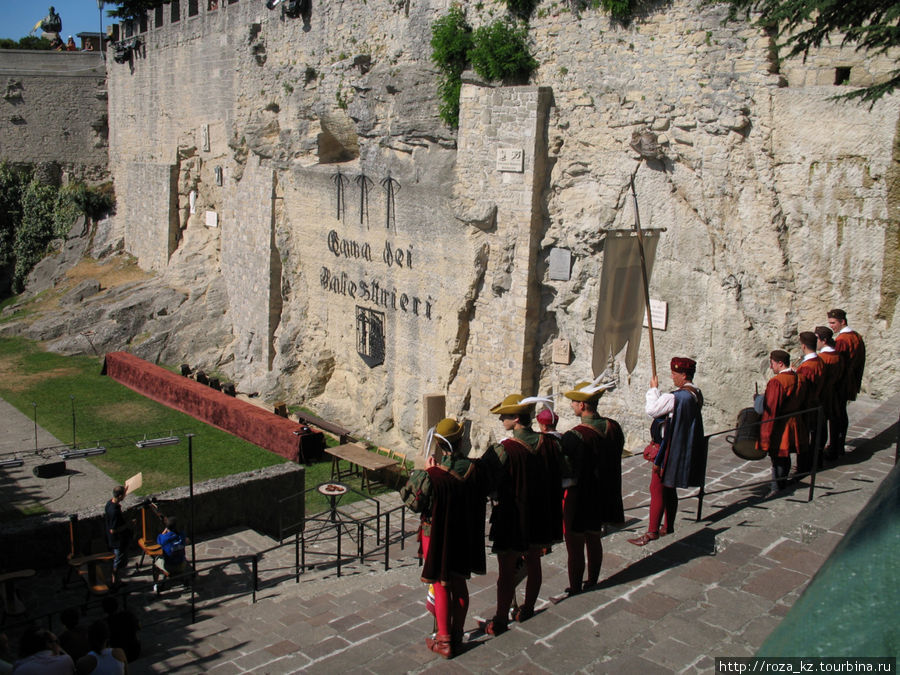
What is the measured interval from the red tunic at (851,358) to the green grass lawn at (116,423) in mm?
7963

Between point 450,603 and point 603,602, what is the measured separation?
1125 millimetres

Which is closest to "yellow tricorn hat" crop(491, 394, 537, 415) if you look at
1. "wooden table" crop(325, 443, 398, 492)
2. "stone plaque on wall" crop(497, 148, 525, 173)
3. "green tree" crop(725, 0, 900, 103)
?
"green tree" crop(725, 0, 900, 103)

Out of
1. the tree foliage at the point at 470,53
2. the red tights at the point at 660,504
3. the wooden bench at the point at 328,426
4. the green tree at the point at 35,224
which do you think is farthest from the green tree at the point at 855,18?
the green tree at the point at 35,224

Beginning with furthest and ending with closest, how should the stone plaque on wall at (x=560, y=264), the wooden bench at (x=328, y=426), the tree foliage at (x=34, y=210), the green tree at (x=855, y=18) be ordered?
the tree foliage at (x=34, y=210) → the wooden bench at (x=328, y=426) → the stone plaque on wall at (x=560, y=264) → the green tree at (x=855, y=18)

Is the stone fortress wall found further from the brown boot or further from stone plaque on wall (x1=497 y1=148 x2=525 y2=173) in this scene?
the brown boot

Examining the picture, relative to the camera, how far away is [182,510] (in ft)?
33.9

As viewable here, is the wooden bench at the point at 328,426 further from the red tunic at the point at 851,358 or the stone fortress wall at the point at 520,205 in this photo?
the red tunic at the point at 851,358

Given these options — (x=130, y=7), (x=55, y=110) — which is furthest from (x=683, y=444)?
(x=130, y=7)

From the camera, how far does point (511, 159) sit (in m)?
13.3

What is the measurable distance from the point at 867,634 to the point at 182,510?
402 inches

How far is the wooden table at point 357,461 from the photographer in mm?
13672

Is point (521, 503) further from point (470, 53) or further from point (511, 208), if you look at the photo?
point (470, 53)

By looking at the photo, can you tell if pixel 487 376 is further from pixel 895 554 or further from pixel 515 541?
pixel 895 554

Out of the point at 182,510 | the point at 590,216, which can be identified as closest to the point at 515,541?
the point at 182,510
